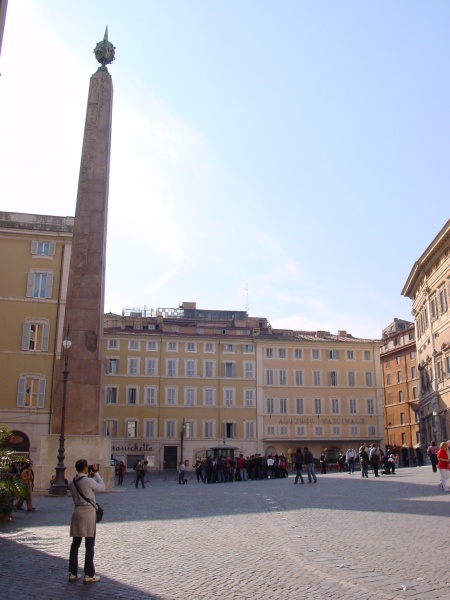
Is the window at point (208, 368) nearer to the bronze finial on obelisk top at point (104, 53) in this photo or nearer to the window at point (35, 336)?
the window at point (35, 336)

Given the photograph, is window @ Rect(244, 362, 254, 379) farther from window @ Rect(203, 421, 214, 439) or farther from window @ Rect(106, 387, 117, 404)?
window @ Rect(106, 387, 117, 404)

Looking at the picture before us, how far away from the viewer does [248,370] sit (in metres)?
56.7

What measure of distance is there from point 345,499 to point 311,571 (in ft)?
29.9

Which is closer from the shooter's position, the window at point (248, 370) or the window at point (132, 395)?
the window at point (132, 395)

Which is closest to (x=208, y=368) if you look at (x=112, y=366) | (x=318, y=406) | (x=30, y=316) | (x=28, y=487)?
(x=112, y=366)

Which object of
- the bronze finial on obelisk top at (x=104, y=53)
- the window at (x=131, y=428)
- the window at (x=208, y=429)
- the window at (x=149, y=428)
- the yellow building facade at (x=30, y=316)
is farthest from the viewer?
the window at (x=208, y=429)

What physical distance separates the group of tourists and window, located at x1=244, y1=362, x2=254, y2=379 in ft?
68.1

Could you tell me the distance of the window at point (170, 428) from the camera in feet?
176

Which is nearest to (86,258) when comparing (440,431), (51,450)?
(51,450)

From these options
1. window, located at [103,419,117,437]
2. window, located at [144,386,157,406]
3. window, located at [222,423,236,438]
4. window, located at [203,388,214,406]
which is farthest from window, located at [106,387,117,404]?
window, located at [222,423,236,438]

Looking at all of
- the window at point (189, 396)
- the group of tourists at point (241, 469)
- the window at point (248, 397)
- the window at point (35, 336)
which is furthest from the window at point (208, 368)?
the window at point (35, 336)

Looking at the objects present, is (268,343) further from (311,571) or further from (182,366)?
(311,571)

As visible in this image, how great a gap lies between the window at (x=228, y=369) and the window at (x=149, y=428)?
24.0 feet

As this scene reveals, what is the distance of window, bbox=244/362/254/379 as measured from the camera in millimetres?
56531
